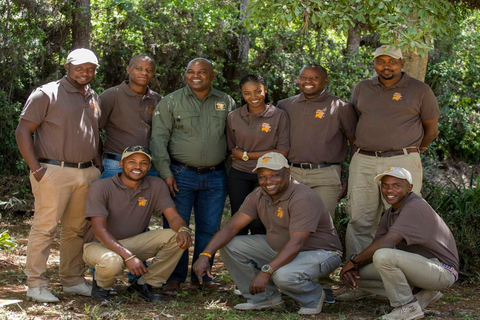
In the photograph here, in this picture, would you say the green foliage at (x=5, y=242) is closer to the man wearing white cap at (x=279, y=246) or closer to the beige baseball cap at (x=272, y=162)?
the man wearing white cap at (x=279, y=246)

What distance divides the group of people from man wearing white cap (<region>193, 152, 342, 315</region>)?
0.01 m

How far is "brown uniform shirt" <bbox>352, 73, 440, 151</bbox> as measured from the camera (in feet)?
20.0

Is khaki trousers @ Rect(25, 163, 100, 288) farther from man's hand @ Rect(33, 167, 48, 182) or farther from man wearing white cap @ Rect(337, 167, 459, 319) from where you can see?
man wearing white cap @ Rect(337, 167, 459, 319)

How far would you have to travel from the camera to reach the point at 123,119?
6.30 meters

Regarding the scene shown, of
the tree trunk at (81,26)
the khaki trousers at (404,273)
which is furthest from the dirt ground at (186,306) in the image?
the tree trunk at (81,26)

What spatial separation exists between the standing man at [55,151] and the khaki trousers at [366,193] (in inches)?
100

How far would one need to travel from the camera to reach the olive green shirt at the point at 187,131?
6262 millimetres

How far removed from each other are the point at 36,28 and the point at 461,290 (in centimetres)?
714

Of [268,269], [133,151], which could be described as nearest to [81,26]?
[133,151]

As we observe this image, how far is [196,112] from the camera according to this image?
250 inches

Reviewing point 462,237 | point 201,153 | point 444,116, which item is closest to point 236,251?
point 201,153

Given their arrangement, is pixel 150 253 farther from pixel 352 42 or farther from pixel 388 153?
pixel 352 42

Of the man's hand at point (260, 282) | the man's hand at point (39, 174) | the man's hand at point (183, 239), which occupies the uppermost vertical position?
the man's hand at point (39, 174)

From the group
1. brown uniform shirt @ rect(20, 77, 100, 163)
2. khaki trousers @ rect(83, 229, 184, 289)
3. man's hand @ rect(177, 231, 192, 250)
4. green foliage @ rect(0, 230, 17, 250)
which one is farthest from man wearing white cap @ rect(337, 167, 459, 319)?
green foliage @ rect(0, 230, 17, 250)
